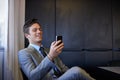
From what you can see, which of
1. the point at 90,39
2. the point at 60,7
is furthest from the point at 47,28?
the point at 90,39

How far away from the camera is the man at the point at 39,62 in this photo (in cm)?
169

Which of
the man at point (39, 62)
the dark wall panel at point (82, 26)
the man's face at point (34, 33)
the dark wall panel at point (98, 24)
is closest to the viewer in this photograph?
the man at point (39, 62)

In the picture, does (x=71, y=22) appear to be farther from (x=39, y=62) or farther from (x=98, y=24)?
(x=39, y=62)

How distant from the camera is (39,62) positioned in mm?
1987

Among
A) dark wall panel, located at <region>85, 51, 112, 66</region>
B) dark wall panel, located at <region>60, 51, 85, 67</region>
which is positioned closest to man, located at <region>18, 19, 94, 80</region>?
dark wall panel, located at <region>60, 51, 85, 67</region>

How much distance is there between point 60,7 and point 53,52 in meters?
1.52

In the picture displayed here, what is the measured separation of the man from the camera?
169 centimetres

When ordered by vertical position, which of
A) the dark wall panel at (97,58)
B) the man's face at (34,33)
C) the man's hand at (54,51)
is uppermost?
the man's face at (34,33)

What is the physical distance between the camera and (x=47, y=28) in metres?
3.12

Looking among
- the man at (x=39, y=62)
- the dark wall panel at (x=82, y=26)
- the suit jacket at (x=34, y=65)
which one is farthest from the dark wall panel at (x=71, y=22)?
the suit jacket at (x=34, y=65)

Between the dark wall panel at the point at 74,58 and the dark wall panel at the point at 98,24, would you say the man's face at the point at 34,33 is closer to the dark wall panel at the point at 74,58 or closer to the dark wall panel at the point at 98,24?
the dark wall panel at the point at 74,58

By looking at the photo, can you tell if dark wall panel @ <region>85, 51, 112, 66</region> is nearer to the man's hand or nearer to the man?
the man

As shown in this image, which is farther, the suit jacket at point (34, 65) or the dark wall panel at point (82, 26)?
the dark wall panel at point (82, 26)

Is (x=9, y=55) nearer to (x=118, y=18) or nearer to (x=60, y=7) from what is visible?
(x=60, y=7)
